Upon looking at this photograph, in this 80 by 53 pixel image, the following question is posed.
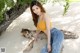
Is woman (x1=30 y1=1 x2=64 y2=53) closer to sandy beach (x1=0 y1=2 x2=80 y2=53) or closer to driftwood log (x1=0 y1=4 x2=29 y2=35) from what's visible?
sandy beach (x1=0 y1=2 x2=80 y2=53)

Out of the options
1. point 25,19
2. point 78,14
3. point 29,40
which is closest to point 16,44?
point 29,40

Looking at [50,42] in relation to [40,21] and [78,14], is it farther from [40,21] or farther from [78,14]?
[78,14]

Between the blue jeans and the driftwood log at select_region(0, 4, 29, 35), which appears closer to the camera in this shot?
the blue jeans

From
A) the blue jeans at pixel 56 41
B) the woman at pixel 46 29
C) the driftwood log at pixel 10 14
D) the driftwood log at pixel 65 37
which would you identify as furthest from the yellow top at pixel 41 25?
the driftwood log at pixel 10 14

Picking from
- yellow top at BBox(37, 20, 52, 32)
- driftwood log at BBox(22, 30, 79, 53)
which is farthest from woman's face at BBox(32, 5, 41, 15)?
driftwood log at BBox(22, 30, 79, 53)

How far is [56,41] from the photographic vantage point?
337cm

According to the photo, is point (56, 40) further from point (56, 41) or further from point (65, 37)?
point (65, 37)

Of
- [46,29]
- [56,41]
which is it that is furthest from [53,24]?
[56,41]

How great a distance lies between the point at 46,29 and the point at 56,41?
0.76ft

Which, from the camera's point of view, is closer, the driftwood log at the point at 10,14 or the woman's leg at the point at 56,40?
the woman's leg at the point at 56,40

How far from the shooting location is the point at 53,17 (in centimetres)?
431

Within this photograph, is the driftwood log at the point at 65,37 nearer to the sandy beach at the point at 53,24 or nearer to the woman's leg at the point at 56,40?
the sandy beach at the point at 53,24

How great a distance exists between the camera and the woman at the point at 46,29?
3301mm

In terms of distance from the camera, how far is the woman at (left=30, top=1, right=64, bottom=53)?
3301 millimetres
